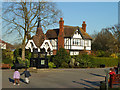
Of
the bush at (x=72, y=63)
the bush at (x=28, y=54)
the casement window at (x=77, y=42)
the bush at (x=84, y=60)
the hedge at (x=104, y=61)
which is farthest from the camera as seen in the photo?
the casement window at (x=77, y=42)

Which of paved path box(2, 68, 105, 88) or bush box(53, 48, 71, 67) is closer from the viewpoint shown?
paved path box(2, 68, 105, 88)

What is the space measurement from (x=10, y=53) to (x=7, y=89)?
76.0ft

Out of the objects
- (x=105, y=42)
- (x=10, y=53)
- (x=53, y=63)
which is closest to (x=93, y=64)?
(x=53, y=63)

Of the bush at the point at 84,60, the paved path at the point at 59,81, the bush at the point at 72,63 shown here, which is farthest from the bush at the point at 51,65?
the paved path at the point at 59,81

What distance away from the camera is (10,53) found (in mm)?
34719

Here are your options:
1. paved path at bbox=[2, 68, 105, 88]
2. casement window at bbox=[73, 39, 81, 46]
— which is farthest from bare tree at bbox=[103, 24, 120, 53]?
paved path at bbox=[2, 68, 105, 88]

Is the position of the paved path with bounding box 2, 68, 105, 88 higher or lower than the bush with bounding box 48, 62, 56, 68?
lower

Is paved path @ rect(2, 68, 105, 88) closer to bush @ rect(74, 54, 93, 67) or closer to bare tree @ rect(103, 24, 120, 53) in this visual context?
bush @ rect(74, 54, 93, 67)

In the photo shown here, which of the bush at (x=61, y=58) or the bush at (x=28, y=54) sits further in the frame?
the bush at (x=28, y=54)

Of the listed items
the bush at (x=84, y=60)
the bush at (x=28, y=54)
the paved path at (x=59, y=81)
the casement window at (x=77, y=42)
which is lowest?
the paved path at (x=59, y=81)

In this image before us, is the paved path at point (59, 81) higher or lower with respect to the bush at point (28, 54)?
lower

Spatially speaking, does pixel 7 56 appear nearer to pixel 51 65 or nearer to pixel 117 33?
pixel 51 65

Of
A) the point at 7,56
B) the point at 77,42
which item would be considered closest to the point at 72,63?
the point at 7,56

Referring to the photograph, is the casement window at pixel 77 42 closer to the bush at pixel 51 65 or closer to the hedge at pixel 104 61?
the hedge at pixel 104 61
